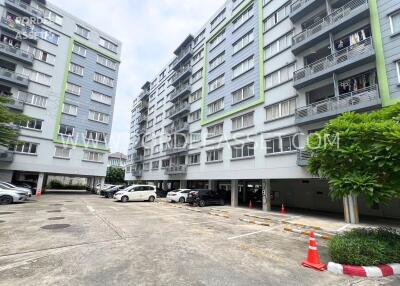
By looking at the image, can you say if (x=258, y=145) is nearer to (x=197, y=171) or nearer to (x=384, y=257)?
(x=197, y=171)

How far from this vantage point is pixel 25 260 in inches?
249

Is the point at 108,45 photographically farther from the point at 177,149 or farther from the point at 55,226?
the point at 55,226

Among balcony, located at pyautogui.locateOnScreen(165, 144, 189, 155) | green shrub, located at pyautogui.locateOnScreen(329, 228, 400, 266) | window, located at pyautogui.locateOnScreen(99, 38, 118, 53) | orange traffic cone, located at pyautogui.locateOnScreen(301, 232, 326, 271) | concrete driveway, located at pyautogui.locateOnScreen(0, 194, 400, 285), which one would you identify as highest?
window, located at pyautogui.locateOnScreen(99, 38, 118, 53)

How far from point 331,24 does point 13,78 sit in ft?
110

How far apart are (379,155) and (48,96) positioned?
3543 centimetres

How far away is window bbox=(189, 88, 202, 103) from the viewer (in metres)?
33.4

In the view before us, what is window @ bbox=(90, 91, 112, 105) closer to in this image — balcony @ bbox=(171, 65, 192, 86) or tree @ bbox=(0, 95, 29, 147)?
balcony @ bbox=(171, 65, 192, 86)

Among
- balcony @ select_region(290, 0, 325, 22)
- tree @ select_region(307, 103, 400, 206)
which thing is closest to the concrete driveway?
tree @ select_region(307, 103, 400, 206)

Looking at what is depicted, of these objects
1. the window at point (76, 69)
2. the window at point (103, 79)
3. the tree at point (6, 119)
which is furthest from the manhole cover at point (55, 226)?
the window at point (103, 79)

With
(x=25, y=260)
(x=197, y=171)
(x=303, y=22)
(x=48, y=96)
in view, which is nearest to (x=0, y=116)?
(x=48, y=96)

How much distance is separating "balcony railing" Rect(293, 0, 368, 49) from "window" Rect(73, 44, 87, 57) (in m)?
30.5

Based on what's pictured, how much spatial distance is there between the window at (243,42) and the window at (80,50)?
76.0 ft

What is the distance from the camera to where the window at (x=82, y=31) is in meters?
35.2

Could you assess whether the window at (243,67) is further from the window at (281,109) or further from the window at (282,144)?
the window at (282,144)
